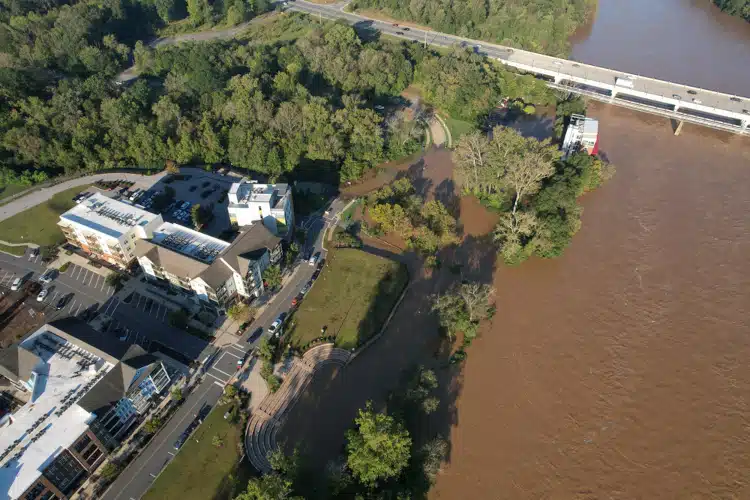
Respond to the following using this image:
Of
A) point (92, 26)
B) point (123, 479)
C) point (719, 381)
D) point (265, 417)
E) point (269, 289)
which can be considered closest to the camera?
point (123, 479)

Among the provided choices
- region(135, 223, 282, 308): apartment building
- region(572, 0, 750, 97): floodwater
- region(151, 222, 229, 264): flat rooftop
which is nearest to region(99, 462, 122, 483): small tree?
region(135, 223, 282, 308): apartment building

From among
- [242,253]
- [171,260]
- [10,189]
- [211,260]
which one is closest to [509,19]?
[242,253]

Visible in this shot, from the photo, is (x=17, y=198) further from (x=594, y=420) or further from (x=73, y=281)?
(x=594, y=420)

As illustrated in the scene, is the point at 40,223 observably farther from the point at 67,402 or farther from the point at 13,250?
the point at 67,402

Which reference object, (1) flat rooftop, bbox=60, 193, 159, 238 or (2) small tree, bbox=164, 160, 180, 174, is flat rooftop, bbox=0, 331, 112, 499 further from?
(2) small tree, bbox=164, 160, 180, 174

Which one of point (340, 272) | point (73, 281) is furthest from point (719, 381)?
point (73, 281)

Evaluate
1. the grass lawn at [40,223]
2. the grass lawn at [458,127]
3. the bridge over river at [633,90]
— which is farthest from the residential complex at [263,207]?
the bridge over river at [633,90]
